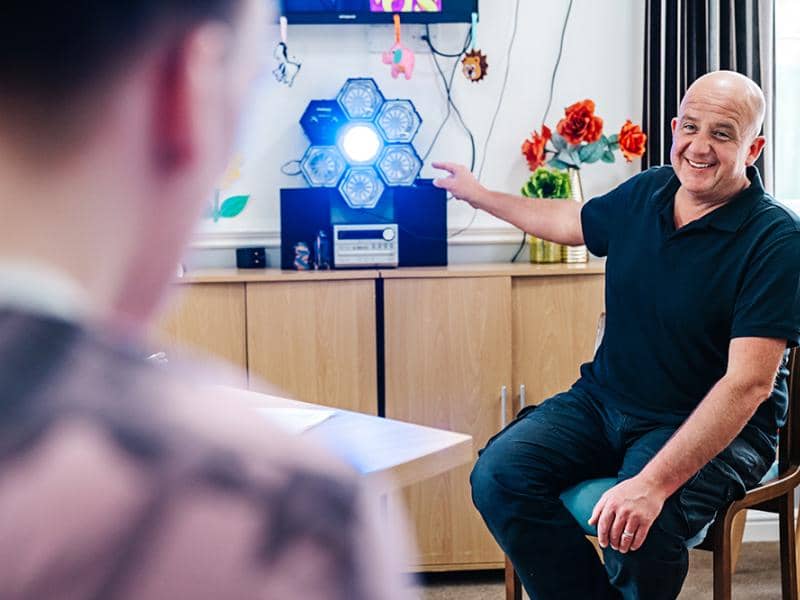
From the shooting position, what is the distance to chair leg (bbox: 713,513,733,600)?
6.97 feet

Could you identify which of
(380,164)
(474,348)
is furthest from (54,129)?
(380,164)

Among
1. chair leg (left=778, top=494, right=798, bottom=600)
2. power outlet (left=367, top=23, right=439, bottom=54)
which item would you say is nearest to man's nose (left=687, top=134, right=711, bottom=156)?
chair leg (left=778, top=494, right=798, bottom=600)

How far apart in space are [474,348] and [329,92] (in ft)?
3.12

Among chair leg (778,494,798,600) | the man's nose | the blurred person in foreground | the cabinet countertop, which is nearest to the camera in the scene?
the blurred person in foreground

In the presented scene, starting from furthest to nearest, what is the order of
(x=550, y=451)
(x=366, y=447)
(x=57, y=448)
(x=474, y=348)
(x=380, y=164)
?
(x=380, y=164) → (x=474, y=348) → (x=550, y=451) → (x=366, y=447) → (x=57, y=448)

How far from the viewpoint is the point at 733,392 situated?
6.77ft

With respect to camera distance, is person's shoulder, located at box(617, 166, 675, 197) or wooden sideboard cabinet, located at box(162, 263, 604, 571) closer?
person's shoulder, located at box(617, 166, 675, 197)

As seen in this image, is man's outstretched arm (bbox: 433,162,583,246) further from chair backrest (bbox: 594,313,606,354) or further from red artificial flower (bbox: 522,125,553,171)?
red artificial flower (bbox: 522,125,553,171)

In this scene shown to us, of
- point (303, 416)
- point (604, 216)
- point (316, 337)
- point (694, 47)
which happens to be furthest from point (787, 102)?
point (303, 416)

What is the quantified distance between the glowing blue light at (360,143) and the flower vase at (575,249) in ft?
1.98

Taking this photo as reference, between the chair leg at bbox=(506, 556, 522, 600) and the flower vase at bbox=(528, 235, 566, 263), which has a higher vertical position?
the flower vase at bbox=(528, 235, 566, 263)

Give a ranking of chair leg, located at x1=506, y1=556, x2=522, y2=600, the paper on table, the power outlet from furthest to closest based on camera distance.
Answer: the power outlet
chair leg, located at x1=506, y1=556, x2=522, y2=600
the paper on table

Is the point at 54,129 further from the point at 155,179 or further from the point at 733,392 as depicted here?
the point at 733,392

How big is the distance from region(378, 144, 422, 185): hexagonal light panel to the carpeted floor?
1.21 m
